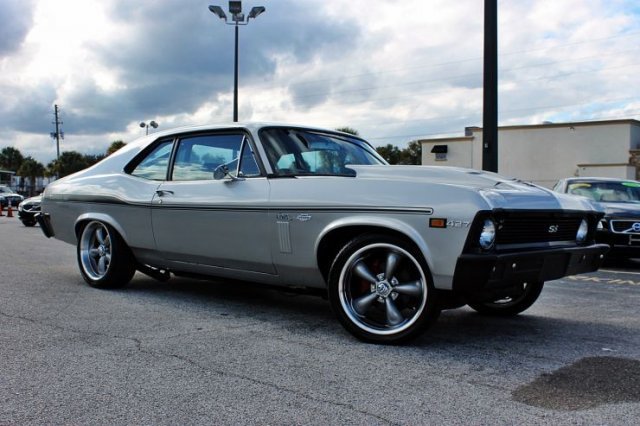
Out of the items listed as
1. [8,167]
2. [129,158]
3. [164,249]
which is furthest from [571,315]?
[8,167]

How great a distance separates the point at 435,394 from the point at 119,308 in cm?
308

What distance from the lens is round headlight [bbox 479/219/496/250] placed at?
3.64 metres

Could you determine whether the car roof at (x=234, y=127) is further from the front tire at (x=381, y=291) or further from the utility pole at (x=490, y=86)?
the utility pole at (x=490, y=86)

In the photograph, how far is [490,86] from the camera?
38.0 feet

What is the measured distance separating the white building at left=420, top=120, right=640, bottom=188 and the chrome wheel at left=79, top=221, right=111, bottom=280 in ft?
90.1

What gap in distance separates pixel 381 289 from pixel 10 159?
362ft

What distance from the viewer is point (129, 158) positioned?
234 inches

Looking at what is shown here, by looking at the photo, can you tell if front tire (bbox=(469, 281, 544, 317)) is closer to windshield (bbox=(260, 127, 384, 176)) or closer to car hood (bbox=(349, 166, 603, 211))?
car hood (bbox=(349, 166, 603, 211))

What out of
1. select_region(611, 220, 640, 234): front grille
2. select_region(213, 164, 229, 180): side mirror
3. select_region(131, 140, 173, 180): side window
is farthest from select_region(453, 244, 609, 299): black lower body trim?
select_region(611, 220, 640, 234): front grille

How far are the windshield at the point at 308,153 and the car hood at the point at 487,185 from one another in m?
0.31

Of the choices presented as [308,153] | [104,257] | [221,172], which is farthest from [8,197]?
[308,153]

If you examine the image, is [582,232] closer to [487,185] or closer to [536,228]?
[536,228]

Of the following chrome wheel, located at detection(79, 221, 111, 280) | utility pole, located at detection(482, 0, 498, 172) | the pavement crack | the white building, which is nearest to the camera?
the pavement crack

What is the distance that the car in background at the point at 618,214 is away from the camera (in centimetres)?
848
